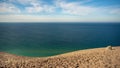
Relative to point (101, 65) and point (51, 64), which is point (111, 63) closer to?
point (101, 65)

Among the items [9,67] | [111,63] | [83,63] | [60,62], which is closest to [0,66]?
[9,67]

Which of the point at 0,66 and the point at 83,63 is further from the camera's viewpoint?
the point at 83,63

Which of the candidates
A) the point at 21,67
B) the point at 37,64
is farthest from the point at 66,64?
the point at 21,67

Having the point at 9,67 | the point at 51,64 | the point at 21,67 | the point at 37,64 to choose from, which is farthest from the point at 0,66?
the point at 51,64

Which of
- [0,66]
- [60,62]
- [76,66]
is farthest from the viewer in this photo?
[60,62]

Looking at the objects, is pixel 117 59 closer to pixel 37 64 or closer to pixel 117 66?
pixel 117 66

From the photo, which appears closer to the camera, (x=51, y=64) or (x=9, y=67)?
(x=9, y=67)

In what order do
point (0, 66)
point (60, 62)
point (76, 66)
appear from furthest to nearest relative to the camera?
point (60, 62)
point (76, 66)
point (0, 66)
